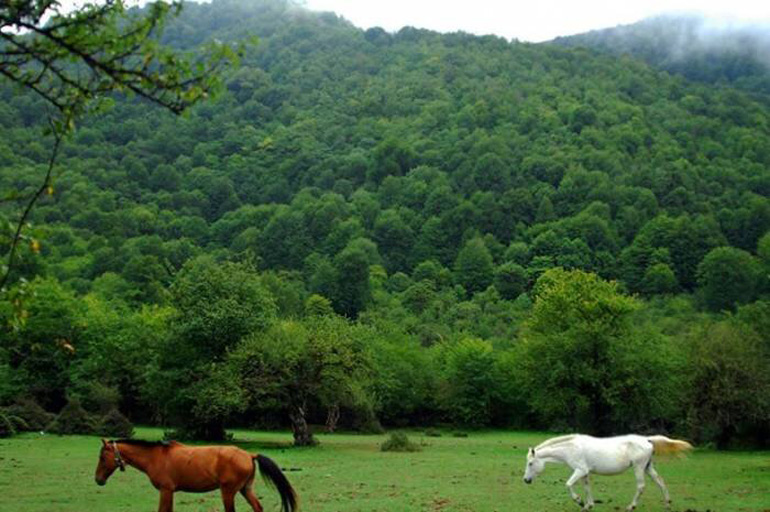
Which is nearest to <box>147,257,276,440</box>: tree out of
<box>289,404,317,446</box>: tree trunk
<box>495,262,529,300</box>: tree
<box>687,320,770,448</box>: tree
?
<box>289,404,317,446</box>: tree trunk

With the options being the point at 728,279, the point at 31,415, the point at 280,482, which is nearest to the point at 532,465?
the point at 280,482

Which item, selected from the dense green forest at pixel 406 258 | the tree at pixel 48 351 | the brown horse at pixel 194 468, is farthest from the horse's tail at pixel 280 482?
the tree at pixel 48 351

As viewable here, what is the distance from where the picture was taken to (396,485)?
70.7ft

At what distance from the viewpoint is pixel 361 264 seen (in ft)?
361

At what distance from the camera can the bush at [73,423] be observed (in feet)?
141

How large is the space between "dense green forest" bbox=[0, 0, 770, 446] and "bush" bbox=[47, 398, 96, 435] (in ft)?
11.7

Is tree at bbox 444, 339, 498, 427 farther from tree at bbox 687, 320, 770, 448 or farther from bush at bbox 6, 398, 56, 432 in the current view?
bush at bbox 6, 398, 56, 432

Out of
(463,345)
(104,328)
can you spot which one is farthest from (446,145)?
(104,328)

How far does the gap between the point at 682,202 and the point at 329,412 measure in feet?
326

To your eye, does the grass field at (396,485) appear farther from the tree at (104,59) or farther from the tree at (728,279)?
the tree at (728,279)

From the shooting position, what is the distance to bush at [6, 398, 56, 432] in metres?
44.3

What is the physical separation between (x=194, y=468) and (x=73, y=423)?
Result: 33.3 metres

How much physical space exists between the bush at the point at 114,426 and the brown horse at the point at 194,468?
99.0ft

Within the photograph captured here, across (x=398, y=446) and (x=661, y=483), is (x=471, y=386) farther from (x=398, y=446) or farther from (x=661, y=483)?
(x=661, y=483)
